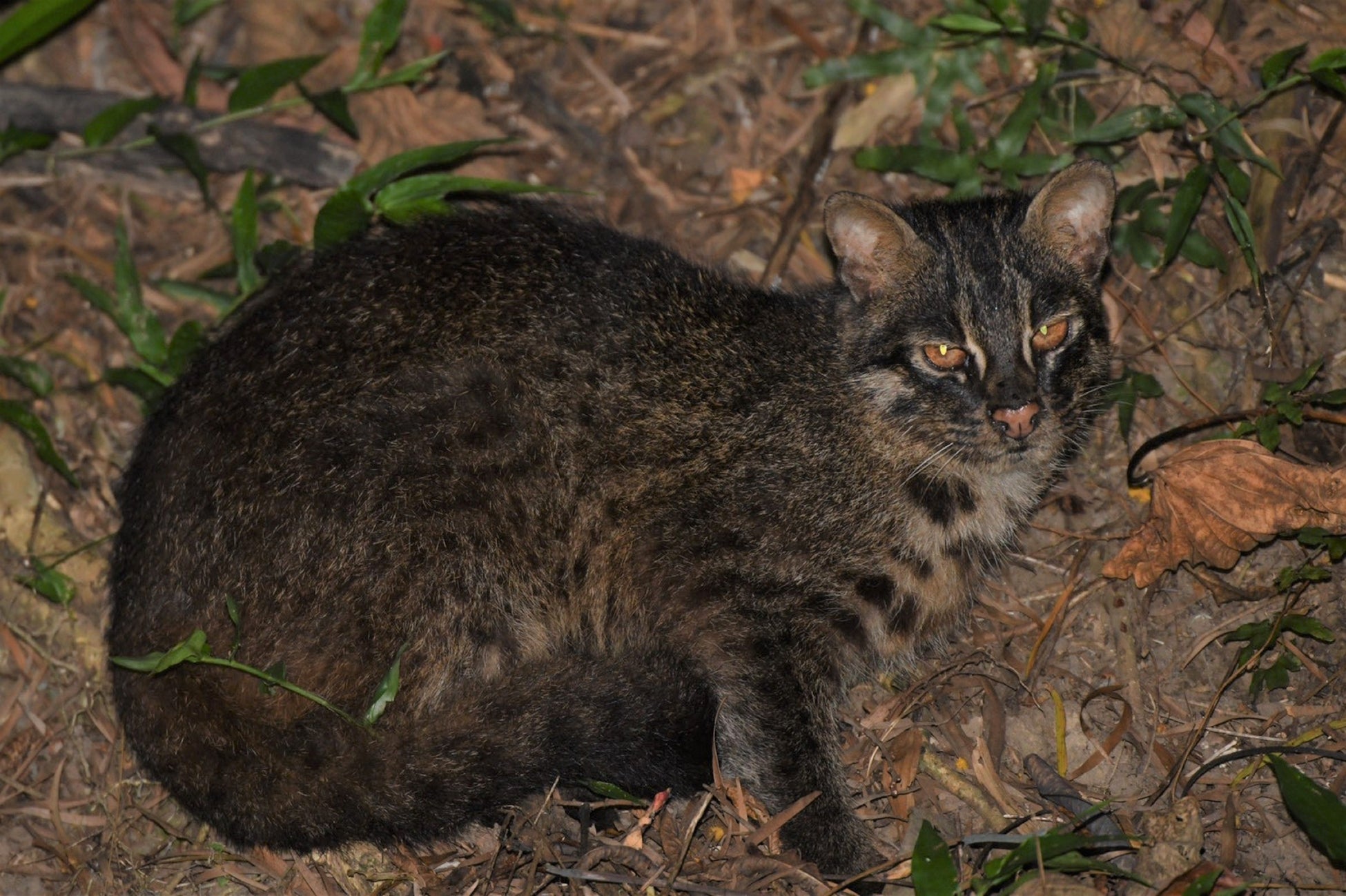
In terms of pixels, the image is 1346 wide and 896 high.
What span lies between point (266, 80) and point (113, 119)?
32.5 inches

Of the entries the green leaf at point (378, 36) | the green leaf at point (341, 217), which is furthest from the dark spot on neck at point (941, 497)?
the green leaf at point (378, 36)

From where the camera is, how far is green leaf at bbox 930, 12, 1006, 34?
21.3 feet

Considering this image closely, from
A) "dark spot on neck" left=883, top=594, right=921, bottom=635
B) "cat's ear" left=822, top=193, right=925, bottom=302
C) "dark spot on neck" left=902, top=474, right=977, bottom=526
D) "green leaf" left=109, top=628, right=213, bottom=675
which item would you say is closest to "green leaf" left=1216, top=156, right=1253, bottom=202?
"cat's ear" left=822, top=193, right=925, bottom=302

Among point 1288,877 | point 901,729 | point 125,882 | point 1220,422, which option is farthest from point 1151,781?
point 125,882

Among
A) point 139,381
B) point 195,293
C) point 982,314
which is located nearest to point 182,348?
point 139,381

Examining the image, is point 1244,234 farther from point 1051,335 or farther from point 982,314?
point 982,314

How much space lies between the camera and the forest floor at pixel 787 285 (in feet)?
16.9

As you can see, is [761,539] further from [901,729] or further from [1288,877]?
[1288,877]

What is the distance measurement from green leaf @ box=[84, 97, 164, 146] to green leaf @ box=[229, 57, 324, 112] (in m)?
0.44

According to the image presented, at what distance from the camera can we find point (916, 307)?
16.5 ft

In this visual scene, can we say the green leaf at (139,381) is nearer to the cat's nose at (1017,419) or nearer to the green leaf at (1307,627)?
the cat's nose at (1017,419)

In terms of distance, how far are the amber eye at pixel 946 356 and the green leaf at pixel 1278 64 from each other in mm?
2208

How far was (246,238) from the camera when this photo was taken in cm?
658

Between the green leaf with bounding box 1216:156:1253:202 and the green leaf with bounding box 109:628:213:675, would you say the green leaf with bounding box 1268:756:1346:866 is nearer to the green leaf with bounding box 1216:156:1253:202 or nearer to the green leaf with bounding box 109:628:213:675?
the green leaf with bounding box 1216:156:1253:202
